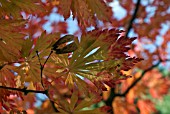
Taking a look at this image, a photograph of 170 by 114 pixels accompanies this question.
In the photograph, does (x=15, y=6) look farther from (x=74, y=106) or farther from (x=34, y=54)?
(x=74, y=106)

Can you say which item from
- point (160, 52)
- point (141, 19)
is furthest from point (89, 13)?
point (160, 52)

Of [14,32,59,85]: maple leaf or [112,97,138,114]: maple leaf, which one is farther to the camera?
[112,97,138,114]: maple leaf

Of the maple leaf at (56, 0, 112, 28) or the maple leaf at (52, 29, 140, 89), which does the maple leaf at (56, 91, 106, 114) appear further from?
the maple leaf at (56, 0, 112, 28)

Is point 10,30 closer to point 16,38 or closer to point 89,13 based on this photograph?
point 16,38

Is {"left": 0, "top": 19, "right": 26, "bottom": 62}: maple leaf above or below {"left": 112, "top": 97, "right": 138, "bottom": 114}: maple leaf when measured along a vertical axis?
above

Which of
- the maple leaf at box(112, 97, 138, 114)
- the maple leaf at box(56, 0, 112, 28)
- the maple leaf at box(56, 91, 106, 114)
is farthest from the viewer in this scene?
the maple leaf at box(112, 97, 138, 114)

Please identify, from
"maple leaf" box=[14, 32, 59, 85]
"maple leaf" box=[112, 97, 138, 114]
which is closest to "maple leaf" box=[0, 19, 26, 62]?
"maple leaf" box=[14, 32, 59, 85]

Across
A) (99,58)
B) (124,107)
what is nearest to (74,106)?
(99,58)
